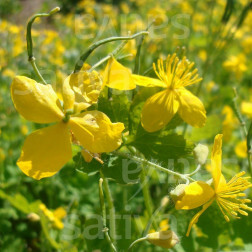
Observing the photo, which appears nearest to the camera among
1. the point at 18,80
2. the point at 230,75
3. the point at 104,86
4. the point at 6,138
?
the point at 18,80

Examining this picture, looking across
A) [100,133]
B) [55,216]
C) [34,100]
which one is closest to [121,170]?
[100,133]

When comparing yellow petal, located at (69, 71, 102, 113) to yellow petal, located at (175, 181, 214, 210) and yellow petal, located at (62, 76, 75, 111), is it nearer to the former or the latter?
yellow petal, located at (62, 76, 75, 111)

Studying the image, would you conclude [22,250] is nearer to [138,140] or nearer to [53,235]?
[53,235]

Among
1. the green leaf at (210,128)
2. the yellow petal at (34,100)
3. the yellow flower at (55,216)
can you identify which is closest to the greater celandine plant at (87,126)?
the yellow petal at (34,100)

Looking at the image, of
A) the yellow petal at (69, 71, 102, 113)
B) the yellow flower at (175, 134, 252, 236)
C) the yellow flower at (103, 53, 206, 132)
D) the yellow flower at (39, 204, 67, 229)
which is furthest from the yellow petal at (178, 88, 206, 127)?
the yellow flower at (39, 204, 67, 229)

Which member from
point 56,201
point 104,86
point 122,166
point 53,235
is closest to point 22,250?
point 53,235
